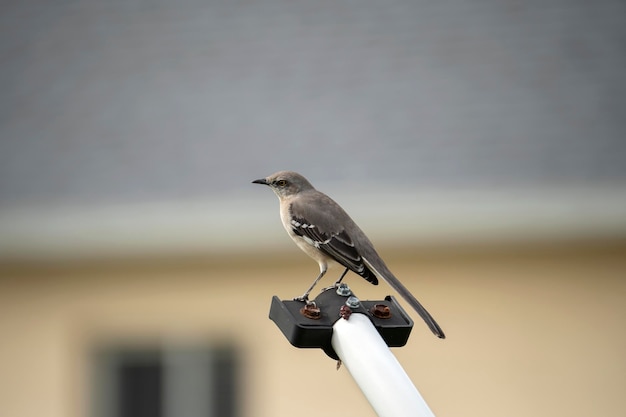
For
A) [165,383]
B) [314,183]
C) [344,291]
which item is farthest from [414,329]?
[344,291]

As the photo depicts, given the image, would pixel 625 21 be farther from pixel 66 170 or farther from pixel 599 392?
pixel 66 170

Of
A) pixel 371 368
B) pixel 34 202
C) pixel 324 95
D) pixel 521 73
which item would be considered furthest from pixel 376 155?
pixel 371 368

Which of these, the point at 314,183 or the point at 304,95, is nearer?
the point at 314,183

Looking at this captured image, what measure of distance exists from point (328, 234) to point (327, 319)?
1379mm

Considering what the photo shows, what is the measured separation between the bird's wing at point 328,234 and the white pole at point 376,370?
1409 millimetres

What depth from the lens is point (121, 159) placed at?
10211mm

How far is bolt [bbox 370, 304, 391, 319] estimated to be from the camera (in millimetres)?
3416

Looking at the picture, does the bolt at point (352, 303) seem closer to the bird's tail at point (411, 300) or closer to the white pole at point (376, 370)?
the white pole at point (376, 370)

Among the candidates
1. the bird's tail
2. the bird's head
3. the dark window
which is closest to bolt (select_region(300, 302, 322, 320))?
the bird's tail

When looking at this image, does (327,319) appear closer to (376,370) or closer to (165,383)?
(376,370)

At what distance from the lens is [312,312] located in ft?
10.9

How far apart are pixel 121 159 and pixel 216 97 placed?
1.20 meters

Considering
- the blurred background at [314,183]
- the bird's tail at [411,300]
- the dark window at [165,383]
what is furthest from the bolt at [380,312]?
the dark window at [165,383]

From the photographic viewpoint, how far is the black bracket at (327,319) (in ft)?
10.7
